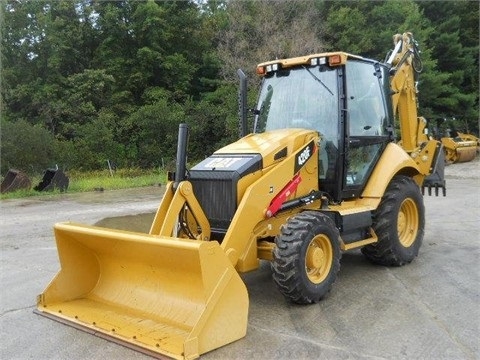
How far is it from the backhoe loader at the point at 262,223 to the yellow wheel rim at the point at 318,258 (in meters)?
0.01

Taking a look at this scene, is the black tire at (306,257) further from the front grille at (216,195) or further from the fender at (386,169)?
the fender at (386,169)

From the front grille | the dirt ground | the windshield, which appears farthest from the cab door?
the front grille

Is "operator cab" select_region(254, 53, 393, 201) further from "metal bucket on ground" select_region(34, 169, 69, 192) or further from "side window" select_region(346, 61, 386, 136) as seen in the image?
"metal bucket on ground" select_region(34, 169, 69, 192)

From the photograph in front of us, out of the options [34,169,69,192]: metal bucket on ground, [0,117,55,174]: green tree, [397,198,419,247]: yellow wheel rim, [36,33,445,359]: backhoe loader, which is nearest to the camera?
[36,33,445,359]: backhoe loader

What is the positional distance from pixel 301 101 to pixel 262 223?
1.64m

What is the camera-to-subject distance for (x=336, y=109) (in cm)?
545

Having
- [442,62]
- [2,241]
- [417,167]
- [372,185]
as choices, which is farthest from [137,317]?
[442,62]

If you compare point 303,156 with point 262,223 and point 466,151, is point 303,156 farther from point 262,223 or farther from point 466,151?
point 466,151

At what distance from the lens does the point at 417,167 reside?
21.5 ft

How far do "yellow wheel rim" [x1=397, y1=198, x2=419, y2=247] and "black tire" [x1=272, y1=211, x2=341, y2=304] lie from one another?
1.72 m

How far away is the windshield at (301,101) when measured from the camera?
5.51m

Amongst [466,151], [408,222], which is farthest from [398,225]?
[466,151]

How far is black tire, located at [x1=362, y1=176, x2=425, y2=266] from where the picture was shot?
571 cm

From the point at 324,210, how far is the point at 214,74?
26833 millimetres
